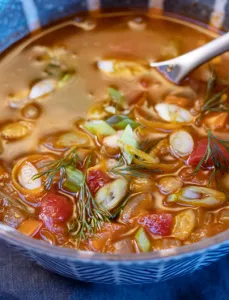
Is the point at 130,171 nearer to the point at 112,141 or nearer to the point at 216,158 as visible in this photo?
the point at 112,141

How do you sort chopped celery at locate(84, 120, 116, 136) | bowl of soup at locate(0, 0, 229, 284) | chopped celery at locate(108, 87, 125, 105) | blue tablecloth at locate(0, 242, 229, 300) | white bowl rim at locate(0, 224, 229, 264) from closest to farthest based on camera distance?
1. white bowl rim at locate(0, 224, 229, 264)
2. bowl of soup at locate(0, 0, 229, 284)
3. blue tablecloth at locate(0, 242, 229, 300)
4. chopped celery at locate(84, 120, 116, 136)
5. chopped celery at locate(108, 87, 125, 105)

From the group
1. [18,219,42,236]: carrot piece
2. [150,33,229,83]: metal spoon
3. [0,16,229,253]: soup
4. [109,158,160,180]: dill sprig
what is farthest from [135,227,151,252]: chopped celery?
[150,33,229,83]: metal spoon

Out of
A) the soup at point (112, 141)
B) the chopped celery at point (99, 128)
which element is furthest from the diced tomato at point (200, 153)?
the chopped celery at point (99, 128)

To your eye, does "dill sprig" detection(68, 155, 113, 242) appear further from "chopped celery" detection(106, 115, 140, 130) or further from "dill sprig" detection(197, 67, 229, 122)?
"dill sprig" detection(197, 67, 229, 122)

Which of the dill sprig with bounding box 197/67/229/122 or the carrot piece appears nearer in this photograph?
the carrot piece

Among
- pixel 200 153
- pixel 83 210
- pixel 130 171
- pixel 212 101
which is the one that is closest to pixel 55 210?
pixel 83 210

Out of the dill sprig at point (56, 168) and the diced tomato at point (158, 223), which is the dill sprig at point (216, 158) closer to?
the diced tomato at point (158, 223)

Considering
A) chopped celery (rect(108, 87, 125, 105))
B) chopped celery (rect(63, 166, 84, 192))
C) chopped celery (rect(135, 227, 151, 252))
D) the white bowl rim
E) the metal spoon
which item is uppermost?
the white bowl rim
